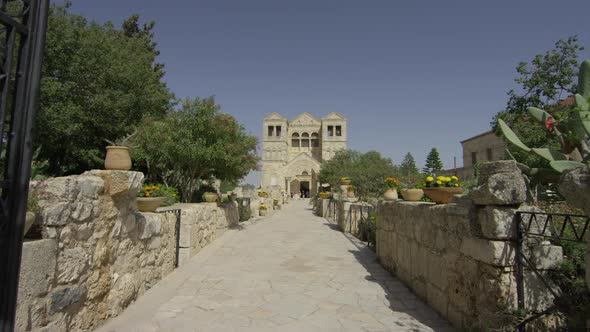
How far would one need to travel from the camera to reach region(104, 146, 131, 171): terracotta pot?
4.17 m

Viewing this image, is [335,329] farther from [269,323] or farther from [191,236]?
[191,236]

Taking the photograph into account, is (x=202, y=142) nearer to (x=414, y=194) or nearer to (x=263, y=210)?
(x=414, y=194)

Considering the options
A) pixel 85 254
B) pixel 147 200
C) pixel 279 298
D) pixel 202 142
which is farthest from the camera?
pixel 202 142

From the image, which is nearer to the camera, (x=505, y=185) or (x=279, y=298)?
(x=505, y=185)

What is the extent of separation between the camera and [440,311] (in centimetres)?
421

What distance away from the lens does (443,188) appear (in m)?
4.52

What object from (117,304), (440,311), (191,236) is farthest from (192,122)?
(440,311)

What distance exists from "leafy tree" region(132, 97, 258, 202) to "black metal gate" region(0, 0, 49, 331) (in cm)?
835

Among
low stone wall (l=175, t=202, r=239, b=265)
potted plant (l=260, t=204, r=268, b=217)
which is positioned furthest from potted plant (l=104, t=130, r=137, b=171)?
potted plant (l=260, t=204, r=268, b=217)


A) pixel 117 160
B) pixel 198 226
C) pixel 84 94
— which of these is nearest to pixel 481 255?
pixel 117 160

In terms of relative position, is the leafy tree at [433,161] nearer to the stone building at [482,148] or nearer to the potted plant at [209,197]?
the stone building at [482,148]

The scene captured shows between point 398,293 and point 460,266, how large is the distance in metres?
1.76

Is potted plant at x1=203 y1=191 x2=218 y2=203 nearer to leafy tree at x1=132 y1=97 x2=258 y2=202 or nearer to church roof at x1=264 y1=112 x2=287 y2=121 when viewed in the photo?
leafy tree at x1=132 y1=97 x2=258 y2=202

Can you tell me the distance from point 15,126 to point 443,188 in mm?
4499
